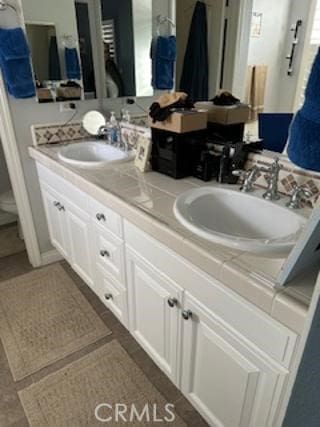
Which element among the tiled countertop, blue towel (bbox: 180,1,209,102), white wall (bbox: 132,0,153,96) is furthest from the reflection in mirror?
blue towel (bbox: 180,1,209,102)

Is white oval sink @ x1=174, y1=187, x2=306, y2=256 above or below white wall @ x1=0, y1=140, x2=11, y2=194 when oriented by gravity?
above

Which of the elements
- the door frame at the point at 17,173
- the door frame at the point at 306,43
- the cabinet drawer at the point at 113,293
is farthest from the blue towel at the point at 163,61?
the cabinet drawer at the point at 113,293

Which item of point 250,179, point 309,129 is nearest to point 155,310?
point 250,179

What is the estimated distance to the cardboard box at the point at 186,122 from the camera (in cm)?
129

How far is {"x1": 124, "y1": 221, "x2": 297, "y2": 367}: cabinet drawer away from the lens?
28.5 inches

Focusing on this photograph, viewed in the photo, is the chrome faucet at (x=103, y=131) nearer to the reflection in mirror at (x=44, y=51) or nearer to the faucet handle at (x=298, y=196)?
the reflection in mirror at (x=44, y=51)

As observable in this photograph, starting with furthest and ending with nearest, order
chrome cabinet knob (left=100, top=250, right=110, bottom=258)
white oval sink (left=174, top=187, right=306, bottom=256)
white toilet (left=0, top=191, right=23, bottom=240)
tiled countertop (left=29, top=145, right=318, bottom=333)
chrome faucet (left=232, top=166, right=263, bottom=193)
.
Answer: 1. white toilet (left=0, top=191, right=23, bottom=240)
2. chrome cabinet knob (left=100, top=250, right=110, bottom=258)
3. chrome faucet (left=232, top=166, right=263, bottom=193)
4. white oval sink (left=174, top=187, right=306, bottom=256)
5. tiled countertop (left=29, top=145, right=318, bottom=333)

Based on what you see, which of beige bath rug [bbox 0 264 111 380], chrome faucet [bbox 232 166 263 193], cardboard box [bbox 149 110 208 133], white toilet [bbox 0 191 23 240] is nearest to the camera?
chrome faucet [bbox 232 166 263 193]

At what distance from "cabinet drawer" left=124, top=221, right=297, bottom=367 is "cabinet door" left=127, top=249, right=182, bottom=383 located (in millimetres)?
63

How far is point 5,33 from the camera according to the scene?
1.64 meters

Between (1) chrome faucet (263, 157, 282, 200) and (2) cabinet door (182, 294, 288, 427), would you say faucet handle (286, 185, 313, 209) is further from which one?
(2) cabinet door (182, 294, 288, 427)

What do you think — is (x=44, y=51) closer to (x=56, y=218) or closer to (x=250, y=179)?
(x=56, y=218)
